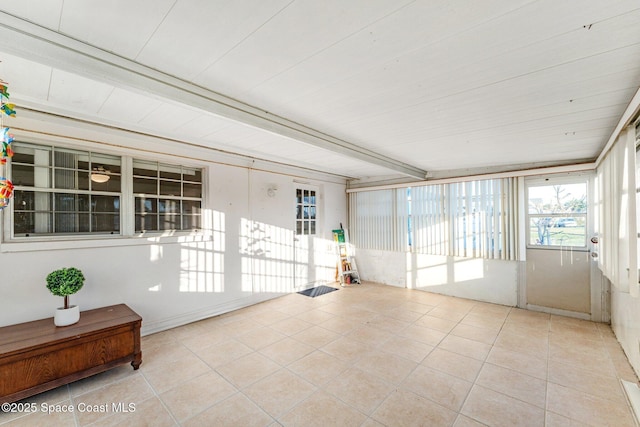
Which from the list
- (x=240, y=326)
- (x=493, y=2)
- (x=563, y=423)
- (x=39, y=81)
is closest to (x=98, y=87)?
(x=39, y=81)

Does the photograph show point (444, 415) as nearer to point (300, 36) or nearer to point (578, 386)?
point (578, 386)

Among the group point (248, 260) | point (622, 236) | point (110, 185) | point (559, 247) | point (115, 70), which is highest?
point (115, 70)

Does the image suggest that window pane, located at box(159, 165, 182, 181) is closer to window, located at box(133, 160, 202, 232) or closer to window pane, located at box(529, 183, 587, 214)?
window, located at box(133, 160, 202, 232)

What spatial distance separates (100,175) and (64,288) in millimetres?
1338

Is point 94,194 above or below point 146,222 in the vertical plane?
above

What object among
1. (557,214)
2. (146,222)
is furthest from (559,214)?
(146,222)

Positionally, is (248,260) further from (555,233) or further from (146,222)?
(555,233)

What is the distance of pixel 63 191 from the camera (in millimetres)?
2922

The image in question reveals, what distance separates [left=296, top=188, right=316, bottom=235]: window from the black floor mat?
1.17 meters

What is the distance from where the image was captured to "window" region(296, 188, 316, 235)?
18.6 feet

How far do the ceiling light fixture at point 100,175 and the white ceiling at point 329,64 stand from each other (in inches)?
26.9

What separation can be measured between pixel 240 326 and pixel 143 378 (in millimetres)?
1309

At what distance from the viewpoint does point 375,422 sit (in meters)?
2.00

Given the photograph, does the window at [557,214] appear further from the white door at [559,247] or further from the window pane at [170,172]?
the window pane at [170,172]
